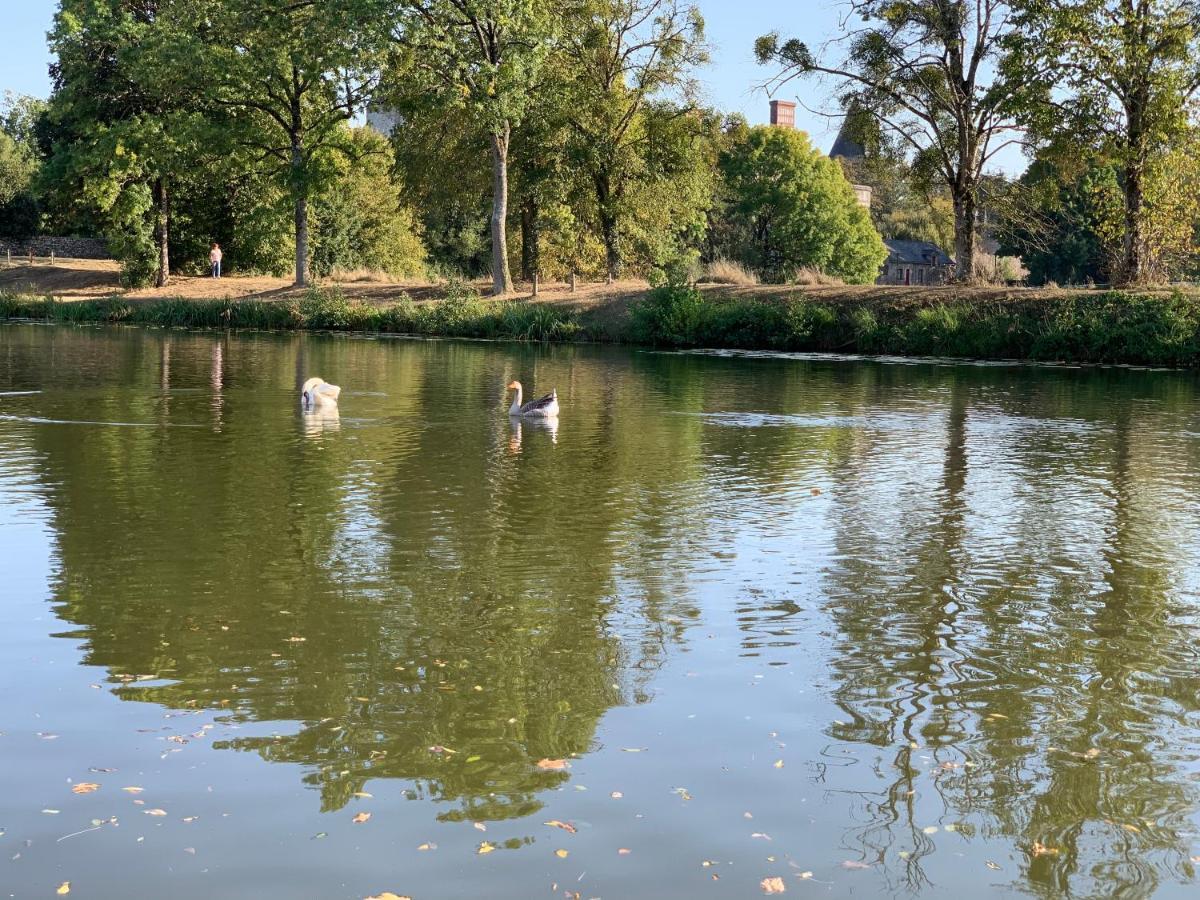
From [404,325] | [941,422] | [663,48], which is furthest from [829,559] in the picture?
[663,48]

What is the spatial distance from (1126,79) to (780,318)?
39.5 feet

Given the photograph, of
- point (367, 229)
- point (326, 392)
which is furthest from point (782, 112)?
point (326, 392)

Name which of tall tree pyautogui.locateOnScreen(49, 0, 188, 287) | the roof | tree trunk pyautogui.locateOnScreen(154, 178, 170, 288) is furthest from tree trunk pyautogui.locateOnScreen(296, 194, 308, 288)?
the roof

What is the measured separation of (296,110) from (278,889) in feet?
180

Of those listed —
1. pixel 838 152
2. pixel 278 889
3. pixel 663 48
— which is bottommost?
pixel 278 889

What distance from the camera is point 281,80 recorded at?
180ft

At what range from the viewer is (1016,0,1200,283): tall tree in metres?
37.8

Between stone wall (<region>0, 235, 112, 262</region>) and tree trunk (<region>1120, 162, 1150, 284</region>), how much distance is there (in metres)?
60.1

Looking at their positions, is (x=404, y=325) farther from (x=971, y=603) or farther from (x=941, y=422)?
(x=971, y=603)

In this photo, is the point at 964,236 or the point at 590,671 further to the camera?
the point at 964,236

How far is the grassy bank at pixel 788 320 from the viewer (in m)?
37.0

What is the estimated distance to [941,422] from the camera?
2248 centimetres

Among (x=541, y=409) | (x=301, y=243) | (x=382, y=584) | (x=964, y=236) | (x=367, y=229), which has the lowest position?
(x=382, y=584)

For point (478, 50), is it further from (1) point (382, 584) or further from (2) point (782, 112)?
(2) point (782, 112)
